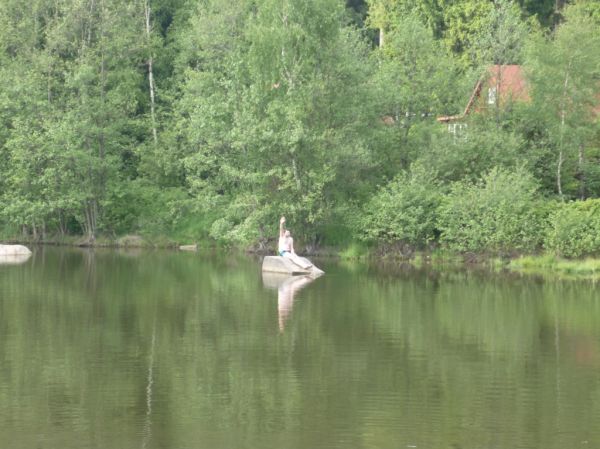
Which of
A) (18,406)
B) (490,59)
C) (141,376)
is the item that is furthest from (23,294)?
(490,59)

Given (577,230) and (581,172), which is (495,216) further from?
(581,172)

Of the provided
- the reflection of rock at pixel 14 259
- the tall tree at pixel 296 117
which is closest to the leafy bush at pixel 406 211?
the tall tree at pixel 296 117

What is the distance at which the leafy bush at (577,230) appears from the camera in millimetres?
40344

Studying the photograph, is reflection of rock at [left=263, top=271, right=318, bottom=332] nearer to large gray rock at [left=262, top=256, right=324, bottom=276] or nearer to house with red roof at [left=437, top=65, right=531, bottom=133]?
large gray rock at [left=262, top=256, right=324, bottom=276]

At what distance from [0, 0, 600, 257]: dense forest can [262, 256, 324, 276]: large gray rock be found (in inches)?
275

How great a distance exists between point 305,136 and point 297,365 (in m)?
26.7

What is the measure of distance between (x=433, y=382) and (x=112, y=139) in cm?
4150

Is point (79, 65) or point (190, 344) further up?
point (79, 65)

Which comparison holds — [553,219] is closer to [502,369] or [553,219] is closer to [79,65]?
[502,369]

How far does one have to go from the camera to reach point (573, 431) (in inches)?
592

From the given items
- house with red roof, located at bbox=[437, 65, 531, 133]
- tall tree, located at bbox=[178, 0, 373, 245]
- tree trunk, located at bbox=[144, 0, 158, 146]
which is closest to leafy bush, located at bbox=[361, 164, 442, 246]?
tall tree, located at bbox=[178, 0, 373, 245]

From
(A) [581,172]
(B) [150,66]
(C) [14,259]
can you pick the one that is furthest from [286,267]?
(B) [150,66]

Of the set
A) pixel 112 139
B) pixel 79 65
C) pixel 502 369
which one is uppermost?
pixel 79 65

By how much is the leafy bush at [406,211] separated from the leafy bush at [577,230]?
5431mm
